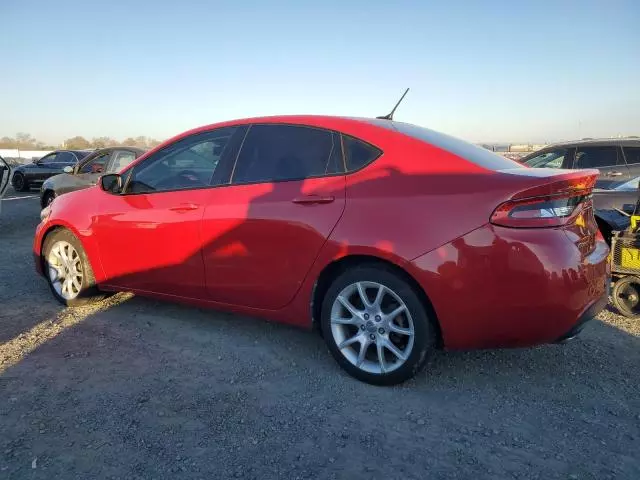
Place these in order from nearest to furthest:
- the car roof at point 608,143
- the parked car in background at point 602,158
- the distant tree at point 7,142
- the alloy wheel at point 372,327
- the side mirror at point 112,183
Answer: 1. the alloy wheel at point 372,327
2. the side mirror at point 112,183
3. the parked car in background at point 602,158
4. the car roof at point 608,143
5. the distant tree at point 7,142

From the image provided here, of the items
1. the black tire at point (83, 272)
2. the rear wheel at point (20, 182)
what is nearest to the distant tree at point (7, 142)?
the rear wheel at point (20, 182)

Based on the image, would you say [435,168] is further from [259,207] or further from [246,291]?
→ [246,291]

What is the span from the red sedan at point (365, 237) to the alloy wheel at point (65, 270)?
488mm

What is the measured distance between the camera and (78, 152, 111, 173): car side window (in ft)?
32.4

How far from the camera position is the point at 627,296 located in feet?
14.6

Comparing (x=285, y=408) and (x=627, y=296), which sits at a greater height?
(x=627, y=296)

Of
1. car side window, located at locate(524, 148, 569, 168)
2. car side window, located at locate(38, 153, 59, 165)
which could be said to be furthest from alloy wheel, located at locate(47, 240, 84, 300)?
car side window, located at locate(38, 153, 59, 165)

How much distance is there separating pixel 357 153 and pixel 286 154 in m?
0.54

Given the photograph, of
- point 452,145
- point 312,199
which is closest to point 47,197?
point 312,199

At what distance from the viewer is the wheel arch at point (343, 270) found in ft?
9.34

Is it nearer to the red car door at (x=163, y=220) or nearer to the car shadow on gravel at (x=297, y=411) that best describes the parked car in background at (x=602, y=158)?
the car shadow on gravel at (x=297, y=411)

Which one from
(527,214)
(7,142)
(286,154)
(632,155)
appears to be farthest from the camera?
(7,142)

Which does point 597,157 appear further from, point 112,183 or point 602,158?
point 112,183

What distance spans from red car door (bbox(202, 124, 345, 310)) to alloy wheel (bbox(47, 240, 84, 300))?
5.05 feet
